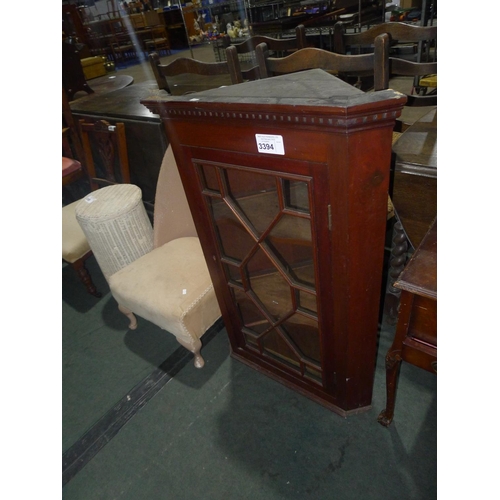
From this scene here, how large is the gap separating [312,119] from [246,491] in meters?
1.17

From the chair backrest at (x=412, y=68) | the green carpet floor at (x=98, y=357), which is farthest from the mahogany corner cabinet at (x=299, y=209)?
the green carpet floor at (x=98, y=357)

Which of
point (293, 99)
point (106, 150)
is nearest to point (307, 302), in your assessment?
point (293, 99)

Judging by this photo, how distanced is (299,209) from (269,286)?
369 mm

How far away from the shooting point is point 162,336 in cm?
175

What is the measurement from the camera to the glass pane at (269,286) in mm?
1070

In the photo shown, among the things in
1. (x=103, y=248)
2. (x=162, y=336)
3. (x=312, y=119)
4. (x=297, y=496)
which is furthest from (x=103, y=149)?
(x=297, y=496)

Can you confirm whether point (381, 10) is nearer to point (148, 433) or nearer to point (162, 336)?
point (162, 336)

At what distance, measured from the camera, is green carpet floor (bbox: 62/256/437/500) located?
1125mm

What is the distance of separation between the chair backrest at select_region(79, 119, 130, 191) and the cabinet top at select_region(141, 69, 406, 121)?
125 cm

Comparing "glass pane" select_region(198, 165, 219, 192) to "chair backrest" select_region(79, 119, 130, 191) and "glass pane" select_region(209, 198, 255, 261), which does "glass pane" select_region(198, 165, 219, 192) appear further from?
"chair backrest" select_region(79, 119, 130, 191)

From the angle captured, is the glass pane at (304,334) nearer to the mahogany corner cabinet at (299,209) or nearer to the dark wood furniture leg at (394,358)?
the mahogany corner cabinet at (299,209)

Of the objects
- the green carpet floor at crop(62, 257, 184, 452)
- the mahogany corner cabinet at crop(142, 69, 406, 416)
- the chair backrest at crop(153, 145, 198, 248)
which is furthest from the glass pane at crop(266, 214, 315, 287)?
the green carpet floor at crop(62, 257, 184, 452)

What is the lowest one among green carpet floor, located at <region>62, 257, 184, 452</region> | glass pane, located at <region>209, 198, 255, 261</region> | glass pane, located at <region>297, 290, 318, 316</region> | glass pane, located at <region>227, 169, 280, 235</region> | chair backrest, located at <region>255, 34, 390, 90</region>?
green carpet floor, located at <region>62, 257, 184, 452</region>

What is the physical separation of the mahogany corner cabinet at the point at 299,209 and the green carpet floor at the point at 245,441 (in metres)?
0.14
